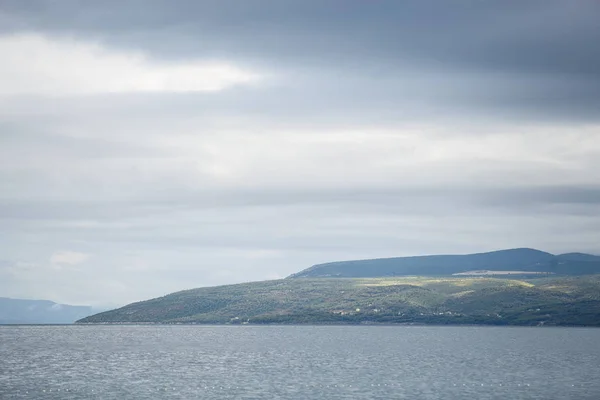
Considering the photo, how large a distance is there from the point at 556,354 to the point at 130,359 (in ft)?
290

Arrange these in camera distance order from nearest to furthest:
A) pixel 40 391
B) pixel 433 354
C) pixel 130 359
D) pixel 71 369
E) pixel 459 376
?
pixel 40 391 → pixel 459 376 → pixel 71 369 → pixel 130 359 → pixel 433 354

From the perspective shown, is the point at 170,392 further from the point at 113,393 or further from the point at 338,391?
the point at 338,391

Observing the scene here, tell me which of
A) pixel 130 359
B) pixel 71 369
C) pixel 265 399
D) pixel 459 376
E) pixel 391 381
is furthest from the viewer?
pixel 130 359

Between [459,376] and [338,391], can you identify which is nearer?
[338,391]

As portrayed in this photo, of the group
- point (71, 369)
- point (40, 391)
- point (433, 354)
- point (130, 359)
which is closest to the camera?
point (40, 391)

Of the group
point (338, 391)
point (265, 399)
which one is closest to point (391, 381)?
point (338, 391)

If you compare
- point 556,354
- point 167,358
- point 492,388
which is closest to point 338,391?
point 492,388

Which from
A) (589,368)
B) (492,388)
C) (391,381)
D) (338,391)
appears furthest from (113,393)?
(589,368)

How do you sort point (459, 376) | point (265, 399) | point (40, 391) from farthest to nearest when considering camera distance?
point (459, 376)
point (40, 391)
point (265, 399)

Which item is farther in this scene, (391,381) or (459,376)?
(459,376)

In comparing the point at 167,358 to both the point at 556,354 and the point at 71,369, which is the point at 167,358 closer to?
the point at 71,369

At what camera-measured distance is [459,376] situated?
141m

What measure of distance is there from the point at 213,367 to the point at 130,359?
28.2 meters

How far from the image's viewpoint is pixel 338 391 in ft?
390
